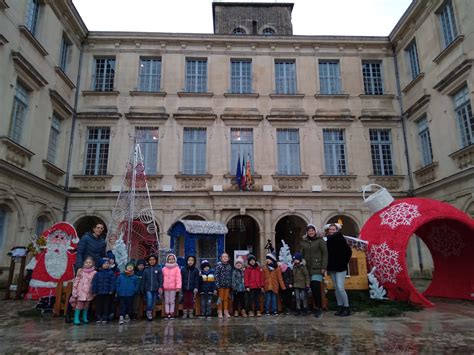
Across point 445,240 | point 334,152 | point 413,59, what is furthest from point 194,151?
point 413,59

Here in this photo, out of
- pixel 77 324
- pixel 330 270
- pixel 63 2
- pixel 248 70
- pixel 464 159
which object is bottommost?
pixel 77 324

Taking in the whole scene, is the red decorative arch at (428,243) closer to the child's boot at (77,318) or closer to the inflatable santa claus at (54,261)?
the child's boot at (77,318)

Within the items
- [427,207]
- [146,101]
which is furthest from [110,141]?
[427,207]

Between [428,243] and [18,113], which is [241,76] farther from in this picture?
[428,243]

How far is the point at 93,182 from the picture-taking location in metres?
14.5

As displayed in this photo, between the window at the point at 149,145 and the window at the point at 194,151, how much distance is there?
1277mm

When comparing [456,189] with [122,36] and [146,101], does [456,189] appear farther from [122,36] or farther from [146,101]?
[122,36]

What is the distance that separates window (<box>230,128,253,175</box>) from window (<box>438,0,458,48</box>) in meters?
8.29

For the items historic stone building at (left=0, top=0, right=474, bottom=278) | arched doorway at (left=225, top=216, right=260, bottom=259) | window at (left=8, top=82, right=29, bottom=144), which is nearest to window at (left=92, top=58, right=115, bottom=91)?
historic stone building at (left=0, top=0, right=474, bottom=278)

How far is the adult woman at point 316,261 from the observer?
7004 mm

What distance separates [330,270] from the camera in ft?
22.9

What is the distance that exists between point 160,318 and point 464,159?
35.9 feet

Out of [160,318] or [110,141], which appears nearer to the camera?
[160,318]

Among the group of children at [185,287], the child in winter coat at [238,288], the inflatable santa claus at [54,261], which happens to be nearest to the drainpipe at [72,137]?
the inflatable santa claus at [54,261]
